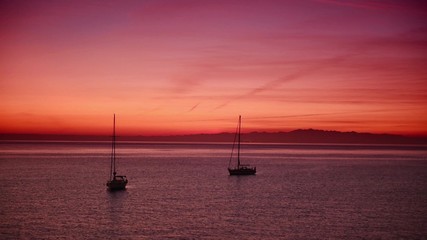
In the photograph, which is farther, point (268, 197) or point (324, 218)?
point (268, 197)

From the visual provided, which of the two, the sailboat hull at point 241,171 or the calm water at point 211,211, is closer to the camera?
the calm water at point 211,211

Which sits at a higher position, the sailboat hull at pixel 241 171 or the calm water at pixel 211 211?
the sailboat hull at pixel 241 171

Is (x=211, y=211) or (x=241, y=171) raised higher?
(x=241, y=171)

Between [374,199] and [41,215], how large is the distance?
165 feet

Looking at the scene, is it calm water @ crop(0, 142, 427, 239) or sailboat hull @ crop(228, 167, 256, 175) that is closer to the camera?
calm water @ crop(0, 142, 427, 239)

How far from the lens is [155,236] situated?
48.1m

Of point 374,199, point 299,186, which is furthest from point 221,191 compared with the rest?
point 374,199

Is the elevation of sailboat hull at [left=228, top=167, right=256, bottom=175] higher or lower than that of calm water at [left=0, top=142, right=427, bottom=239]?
higher

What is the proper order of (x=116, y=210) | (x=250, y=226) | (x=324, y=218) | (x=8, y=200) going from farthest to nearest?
(x=8, y=200) → (x=116, y=210) → (x=324, y=218) → (x=250, y=226)

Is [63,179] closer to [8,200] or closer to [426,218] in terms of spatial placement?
[8,200]

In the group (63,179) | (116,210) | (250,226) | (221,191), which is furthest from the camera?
(63,179)

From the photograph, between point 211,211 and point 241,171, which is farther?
point 241,171

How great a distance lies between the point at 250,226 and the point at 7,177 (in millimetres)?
75311

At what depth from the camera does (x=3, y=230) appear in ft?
164
